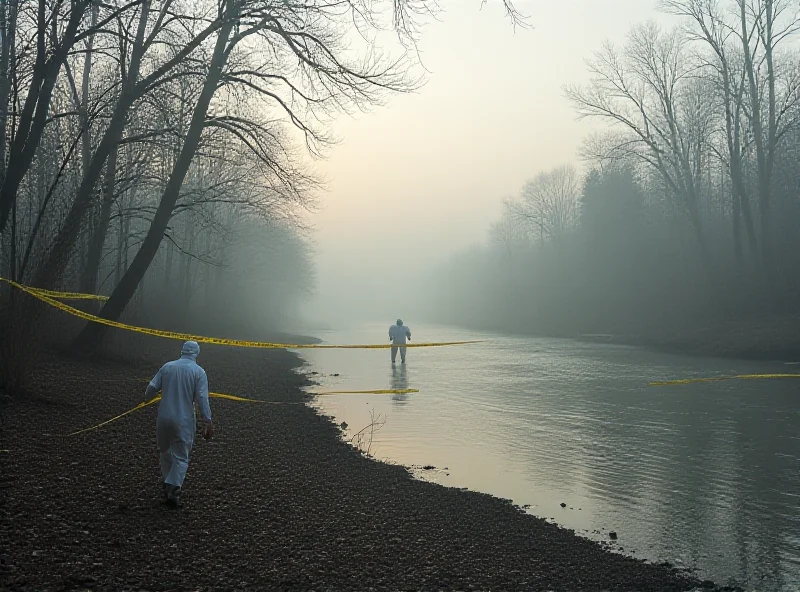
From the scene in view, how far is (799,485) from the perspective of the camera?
9125 mm

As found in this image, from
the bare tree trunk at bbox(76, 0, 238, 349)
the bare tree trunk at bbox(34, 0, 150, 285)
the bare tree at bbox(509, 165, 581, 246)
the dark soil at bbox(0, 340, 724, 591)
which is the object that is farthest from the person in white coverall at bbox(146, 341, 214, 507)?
the bare tree at bbox(509, 165, 581, 246)

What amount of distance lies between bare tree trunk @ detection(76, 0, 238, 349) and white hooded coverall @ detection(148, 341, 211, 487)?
9.86 metres

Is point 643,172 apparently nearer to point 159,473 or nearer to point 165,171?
point 165,171

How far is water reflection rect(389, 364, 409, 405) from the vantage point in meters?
16.8

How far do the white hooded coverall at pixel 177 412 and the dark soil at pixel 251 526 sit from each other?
391mm

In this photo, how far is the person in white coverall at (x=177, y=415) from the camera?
682 centimetres

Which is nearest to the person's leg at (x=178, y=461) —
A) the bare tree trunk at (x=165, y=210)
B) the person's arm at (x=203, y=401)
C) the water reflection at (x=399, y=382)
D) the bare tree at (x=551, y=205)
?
the person's arm at (x=203, y=401)

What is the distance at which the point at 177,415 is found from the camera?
6.96 meters

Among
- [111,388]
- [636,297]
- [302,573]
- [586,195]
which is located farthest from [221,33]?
[586,195]

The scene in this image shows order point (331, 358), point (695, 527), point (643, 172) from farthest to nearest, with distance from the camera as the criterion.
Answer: point (643, 172) < point (331, 358) < point (695, 527)

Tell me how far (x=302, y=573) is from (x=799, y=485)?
7219 millimetres

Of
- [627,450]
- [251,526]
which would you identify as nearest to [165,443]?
[251,526]

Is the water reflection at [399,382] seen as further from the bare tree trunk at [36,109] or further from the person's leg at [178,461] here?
the person's leg at [178,461]

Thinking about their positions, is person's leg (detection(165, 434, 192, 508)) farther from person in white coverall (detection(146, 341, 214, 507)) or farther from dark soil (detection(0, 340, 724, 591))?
dark soil (detection(0, 340, 724, 591))
